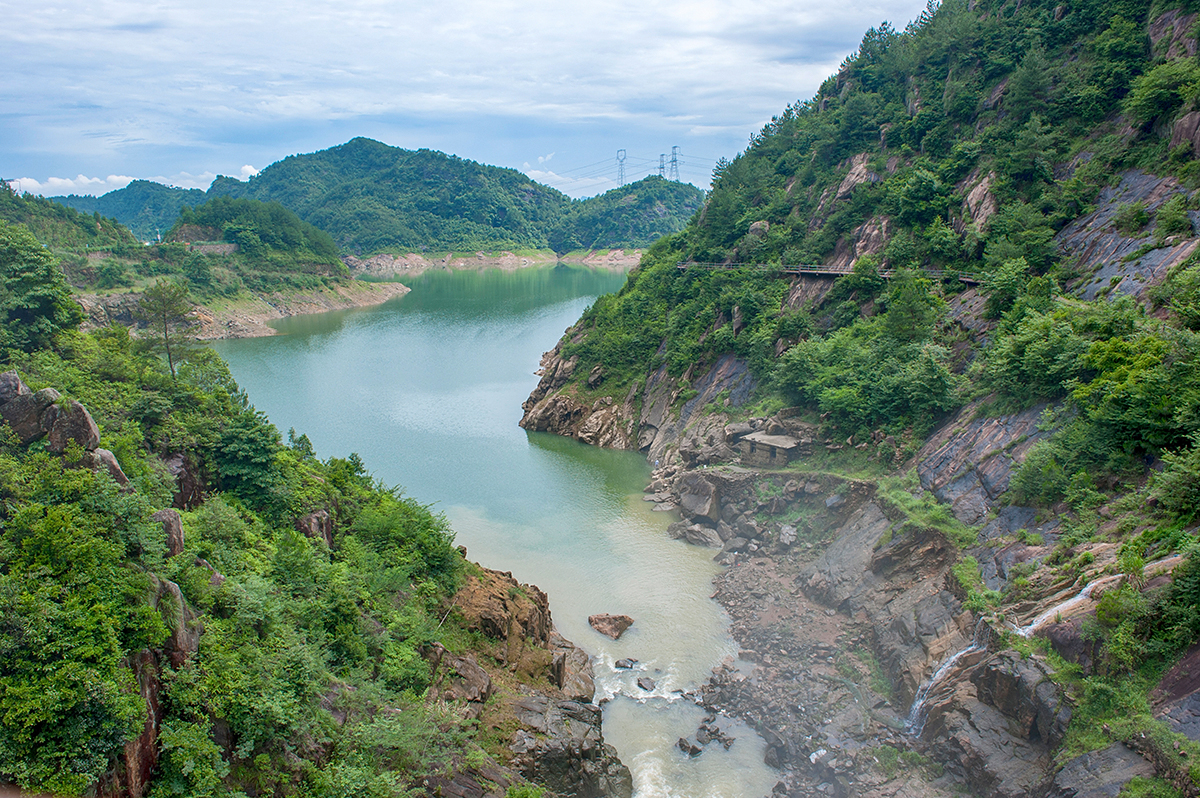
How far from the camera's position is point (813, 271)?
156ft

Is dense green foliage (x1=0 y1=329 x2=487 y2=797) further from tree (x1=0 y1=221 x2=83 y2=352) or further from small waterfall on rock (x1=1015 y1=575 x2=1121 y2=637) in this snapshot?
small waterfall on rock (x1=1015 y1=575 x2=1121 y2=637)

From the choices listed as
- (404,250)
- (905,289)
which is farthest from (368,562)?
(404,250)

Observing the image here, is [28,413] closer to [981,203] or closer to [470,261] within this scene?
[981,203]

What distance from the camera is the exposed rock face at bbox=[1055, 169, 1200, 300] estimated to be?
91.8ft

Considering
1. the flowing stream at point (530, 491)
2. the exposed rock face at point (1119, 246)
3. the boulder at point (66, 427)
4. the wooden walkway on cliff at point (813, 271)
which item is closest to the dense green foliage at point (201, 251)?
the flowing stream at point (530, 491)

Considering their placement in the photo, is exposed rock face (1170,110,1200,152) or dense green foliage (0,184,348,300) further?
dense green foliage (0,184,348,300)

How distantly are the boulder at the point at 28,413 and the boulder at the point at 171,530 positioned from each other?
400cm

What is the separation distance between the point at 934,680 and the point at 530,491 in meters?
26.5

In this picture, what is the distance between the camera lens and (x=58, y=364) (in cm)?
2438

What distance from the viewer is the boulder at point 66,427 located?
16953mm

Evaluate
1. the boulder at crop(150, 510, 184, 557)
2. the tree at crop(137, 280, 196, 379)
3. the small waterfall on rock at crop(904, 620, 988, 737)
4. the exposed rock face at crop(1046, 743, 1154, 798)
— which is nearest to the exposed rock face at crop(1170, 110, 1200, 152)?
the small waterfall on rock at crop(904, 620, 988, 737)

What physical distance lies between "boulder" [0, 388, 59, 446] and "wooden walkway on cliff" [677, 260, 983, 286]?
130 ft

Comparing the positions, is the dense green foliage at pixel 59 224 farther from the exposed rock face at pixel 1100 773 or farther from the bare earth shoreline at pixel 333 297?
the exposed rock face at pixel 1100 773

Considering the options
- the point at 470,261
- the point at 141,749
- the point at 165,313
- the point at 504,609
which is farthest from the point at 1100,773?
the point at 470,261
